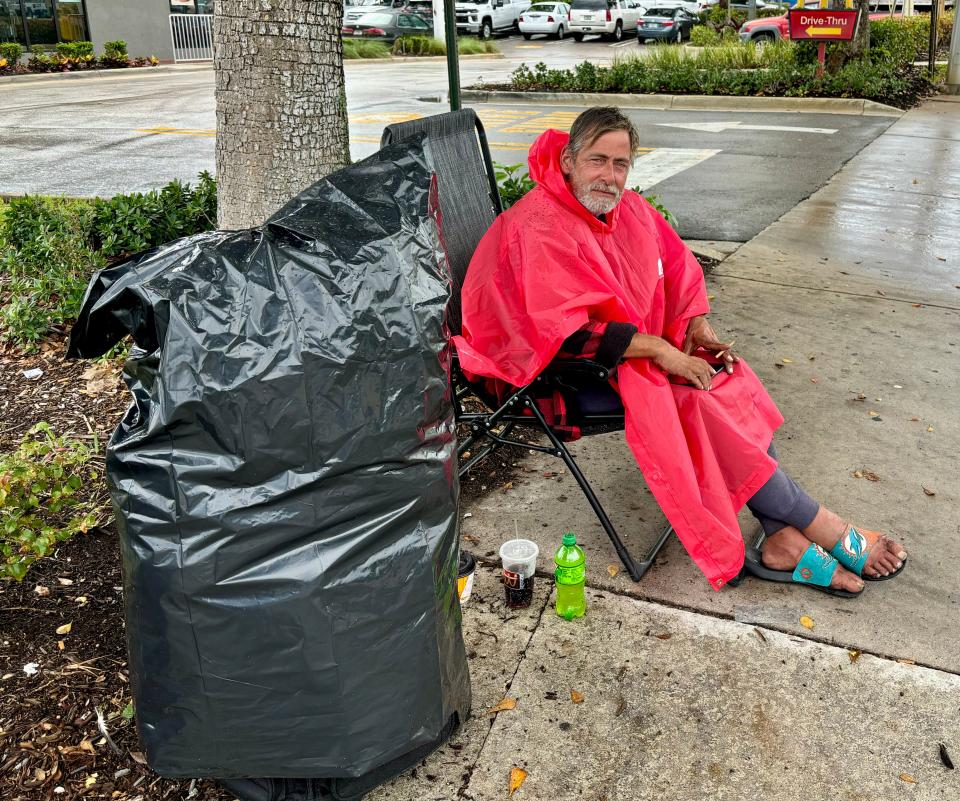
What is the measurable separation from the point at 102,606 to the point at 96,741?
51 centimetres

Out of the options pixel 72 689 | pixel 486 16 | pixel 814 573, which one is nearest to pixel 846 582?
pixel 814 573

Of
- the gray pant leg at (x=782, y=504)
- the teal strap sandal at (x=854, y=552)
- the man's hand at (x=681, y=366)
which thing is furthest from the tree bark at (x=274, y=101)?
the teal strap sandal at (x=854, y=552)

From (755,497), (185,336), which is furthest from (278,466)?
(755,497)

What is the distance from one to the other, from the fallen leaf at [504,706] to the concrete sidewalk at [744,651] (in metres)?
0.02

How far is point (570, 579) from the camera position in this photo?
2.65 m

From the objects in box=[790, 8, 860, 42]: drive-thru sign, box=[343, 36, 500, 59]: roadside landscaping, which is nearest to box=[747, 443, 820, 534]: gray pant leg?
box=[790, 8, 860, 42]: drive-thru sign

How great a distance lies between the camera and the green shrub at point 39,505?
8.06ft

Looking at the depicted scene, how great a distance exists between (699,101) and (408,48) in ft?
48.1

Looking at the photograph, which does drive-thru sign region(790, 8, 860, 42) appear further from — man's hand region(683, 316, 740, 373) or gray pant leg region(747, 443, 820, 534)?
gray pant leg region(747, 443, 820, 534)

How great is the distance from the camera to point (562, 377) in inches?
115

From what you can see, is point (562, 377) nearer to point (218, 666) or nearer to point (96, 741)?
point (218, 666)

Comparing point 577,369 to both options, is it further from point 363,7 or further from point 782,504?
point 363,7

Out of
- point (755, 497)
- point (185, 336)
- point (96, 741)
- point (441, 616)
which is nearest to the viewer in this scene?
point (185, 336)

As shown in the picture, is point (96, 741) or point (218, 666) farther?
point (96, 741)
